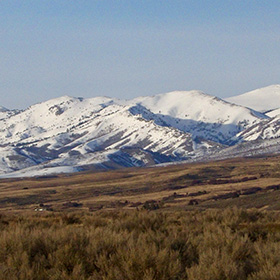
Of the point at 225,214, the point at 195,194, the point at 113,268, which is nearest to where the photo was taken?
the point at 113,268

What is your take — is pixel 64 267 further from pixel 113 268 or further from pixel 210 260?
pixel 210 260

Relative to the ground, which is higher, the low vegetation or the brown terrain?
the low vegetation

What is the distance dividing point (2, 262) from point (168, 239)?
437 cm

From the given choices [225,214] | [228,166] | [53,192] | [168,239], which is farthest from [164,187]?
[168,239]

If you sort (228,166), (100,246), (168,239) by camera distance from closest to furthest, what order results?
1. (100,246)
2. (168,239)
3. (228,166)

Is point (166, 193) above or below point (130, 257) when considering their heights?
below

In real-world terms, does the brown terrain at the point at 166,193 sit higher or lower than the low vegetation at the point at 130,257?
lower

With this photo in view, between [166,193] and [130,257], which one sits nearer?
[130,257]

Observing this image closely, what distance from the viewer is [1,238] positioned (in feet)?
53.3

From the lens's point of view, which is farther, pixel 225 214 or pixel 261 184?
pixel 261 184

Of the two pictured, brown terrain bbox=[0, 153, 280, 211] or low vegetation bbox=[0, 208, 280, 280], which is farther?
brown terrain bbox=[0, 153, 280, 211]

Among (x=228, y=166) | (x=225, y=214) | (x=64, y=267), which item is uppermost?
(x=64, y=267)

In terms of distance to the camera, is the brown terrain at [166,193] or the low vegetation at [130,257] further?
the brown terrain at [166,193]

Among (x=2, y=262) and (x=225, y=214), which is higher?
(x=2, y=262)
